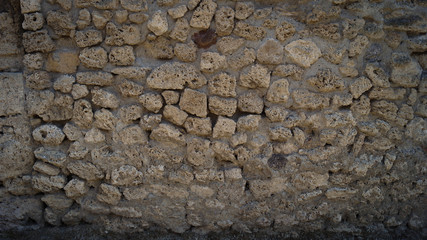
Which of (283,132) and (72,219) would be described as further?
(72,219)

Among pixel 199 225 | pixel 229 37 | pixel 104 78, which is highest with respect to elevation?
pixel 229 37

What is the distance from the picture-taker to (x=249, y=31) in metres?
2.38

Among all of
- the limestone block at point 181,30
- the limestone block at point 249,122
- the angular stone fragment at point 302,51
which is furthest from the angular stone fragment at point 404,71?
the limestone block at point 181,30

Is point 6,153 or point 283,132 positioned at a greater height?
point 283,132

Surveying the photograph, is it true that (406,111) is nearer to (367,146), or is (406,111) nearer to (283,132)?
(367,146)

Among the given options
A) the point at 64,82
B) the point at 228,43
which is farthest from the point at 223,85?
the point at 64,82

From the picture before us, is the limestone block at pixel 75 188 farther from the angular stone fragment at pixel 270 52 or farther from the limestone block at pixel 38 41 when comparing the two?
the angular stone fragment at pixel 270 52

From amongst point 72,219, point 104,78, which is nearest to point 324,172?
point 104,78

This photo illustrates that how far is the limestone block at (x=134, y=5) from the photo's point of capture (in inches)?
92.1

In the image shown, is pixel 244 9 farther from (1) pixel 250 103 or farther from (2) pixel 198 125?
(2) pixel 198 125

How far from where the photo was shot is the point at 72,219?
8.69ft

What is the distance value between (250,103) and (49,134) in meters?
1.41

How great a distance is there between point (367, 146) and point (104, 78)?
189cm

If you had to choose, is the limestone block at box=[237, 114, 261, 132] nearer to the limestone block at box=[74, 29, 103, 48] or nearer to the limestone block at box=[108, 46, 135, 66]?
the limestone block at box=[108, 46, 135, 66]
